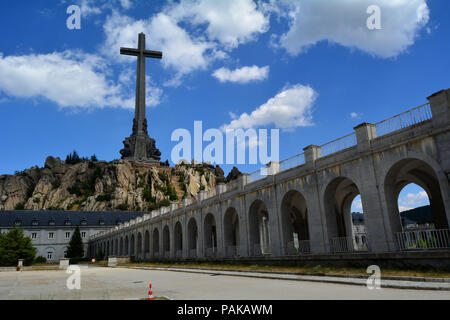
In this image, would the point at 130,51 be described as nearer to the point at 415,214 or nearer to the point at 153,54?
the point at 153,54

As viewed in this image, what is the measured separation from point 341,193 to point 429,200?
662 centimetres

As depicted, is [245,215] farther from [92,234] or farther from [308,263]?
[92,234]

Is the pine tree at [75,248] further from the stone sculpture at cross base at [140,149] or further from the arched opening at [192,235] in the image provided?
the stone sculpture at cross base at [140,149]

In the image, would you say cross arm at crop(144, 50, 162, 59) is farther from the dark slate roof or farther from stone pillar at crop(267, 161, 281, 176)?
stone pillar at crop(267, 161, 281, 176)

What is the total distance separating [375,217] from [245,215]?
41.0 feet

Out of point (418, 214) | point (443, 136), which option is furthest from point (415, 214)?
point (443, 136)

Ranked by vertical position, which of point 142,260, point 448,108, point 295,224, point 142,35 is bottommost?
point 142,260

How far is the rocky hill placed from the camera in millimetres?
123625

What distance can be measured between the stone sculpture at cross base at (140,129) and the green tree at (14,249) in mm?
76785

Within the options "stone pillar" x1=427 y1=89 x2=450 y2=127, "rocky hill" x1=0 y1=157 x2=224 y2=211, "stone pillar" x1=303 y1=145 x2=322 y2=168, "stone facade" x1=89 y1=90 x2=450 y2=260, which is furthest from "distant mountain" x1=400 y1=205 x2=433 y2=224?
"rocky hill" x1=0 y1=157 x2=224 y2=211

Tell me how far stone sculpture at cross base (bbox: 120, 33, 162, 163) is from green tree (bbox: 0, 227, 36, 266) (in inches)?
3023

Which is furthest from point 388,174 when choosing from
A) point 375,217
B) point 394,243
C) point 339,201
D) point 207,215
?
point 207,215
